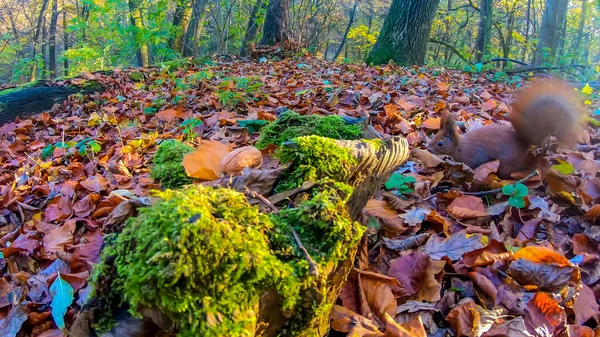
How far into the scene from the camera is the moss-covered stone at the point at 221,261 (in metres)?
0.86

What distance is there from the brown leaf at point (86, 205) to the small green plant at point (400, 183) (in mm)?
1749

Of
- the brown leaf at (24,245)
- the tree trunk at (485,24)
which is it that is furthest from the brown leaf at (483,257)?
the tree trunk at (485,24)

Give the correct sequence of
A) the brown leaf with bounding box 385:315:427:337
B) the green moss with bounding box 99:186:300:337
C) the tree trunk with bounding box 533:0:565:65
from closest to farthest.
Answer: the green moss with bounding box 99:186:300:337 → the brown leaf with bounding box 385:315:427:337 → the tree trunk with bounding box 533:0:565:65

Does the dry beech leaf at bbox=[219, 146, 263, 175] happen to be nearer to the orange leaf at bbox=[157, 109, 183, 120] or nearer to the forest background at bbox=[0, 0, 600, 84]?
the orange leaf at bbox=[157, 109, 183, 120]

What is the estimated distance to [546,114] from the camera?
241 cm

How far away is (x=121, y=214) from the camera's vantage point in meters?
1.24

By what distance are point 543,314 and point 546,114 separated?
1.44 meters

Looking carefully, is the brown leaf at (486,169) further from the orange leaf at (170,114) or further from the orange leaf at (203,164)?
the orange leaf at (170,114)

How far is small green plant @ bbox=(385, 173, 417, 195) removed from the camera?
7.18ft

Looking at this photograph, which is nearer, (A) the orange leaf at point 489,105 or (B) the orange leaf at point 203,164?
(B) the orange leaf at point 203,164

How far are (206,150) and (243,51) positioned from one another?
866 cm

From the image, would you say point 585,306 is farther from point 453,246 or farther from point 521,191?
point 521,191

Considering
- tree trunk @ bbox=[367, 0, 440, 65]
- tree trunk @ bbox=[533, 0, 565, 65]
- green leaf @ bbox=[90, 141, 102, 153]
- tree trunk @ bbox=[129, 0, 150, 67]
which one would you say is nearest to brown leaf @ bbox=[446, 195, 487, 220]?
green leaf @ bbox=[90, 141, 102, 153]

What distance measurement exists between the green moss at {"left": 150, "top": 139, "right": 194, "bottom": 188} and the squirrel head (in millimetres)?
1614
